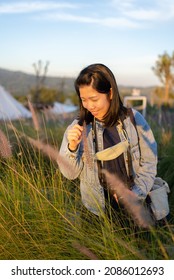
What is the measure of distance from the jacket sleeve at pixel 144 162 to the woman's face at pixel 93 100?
0.72 ft

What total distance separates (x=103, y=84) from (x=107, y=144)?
36 cm

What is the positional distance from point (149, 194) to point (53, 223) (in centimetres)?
67

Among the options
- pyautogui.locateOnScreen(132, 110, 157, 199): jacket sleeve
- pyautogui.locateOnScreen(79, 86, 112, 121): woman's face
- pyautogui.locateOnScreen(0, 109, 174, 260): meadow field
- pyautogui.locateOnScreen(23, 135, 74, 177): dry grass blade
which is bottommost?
pyautogui.locateOnScreen(0, 109, 174, 260): meadow field

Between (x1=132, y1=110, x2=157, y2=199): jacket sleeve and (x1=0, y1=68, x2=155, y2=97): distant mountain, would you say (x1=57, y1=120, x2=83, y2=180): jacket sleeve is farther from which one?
(x1=0, y1=68, x2=155, y2=97): distant mountain

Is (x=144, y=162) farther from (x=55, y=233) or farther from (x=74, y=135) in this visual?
(x=55, y=233)

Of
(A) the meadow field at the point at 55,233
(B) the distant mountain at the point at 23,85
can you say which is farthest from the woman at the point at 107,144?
(B) the distant mountain at the point at 23,85

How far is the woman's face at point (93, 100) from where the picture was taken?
9.05 feet

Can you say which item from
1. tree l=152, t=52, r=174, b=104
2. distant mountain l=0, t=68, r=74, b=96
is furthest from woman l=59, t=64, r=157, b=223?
tree l=152, t=52, r=174, b=104

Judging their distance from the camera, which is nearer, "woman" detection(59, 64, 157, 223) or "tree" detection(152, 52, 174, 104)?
"woman" detection(59, 64, 157, 223)

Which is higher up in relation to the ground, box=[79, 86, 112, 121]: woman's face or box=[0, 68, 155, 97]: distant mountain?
box=[79, 86, 112, 121]: woman's face

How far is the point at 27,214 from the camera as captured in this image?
105 inches

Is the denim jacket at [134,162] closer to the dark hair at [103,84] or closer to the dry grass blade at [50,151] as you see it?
the dark hair at [103,84]

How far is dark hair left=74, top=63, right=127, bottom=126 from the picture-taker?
109 inches

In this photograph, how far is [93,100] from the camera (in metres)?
2.76
